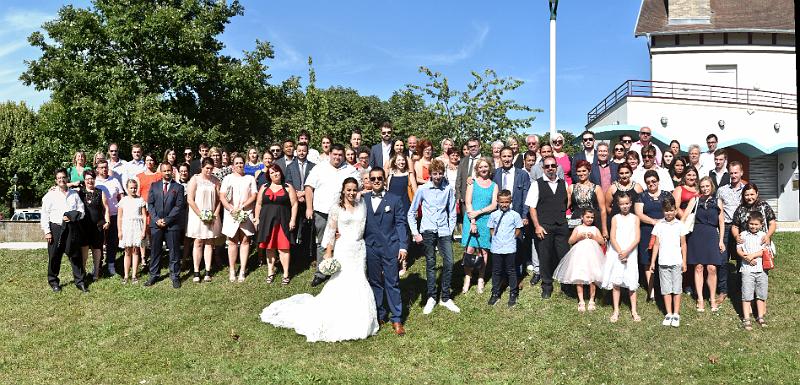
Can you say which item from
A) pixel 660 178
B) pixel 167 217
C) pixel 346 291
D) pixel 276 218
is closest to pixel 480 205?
pixel 346 291

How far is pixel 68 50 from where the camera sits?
74.8 feet

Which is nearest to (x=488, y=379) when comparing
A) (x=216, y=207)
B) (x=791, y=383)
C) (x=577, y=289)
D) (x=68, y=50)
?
(x=577, y=289)

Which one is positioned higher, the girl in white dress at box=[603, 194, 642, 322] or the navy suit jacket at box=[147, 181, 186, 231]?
the navy suit jacket at box=[147, 181, 186, 231]

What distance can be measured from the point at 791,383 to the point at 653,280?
8.29 feet

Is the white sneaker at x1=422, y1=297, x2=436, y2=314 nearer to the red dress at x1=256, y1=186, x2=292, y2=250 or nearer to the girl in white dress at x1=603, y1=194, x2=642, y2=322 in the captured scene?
the girl in white dress at x1=603, y1=194, x2=642, y2=322

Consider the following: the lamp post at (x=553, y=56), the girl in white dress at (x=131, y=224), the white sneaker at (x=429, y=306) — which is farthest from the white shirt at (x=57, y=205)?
the lamp post at (x=553, y=56)

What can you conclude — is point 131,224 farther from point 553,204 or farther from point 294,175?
point 553,204

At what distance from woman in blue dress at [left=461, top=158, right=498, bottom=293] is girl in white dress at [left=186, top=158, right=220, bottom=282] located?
14.5ft

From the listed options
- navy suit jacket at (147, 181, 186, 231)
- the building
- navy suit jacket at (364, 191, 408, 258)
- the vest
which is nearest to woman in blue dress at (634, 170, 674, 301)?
the vest

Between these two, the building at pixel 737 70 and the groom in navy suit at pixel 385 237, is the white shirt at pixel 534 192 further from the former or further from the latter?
the building at pixel 737 70

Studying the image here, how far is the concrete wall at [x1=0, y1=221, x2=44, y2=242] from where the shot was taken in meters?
17.3

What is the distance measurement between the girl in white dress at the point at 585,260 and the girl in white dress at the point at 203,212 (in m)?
5.90

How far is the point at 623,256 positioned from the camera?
26.5 feet

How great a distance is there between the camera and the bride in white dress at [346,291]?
7602 mm
